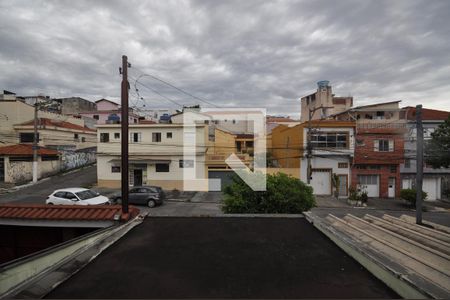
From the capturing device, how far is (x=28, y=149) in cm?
2308

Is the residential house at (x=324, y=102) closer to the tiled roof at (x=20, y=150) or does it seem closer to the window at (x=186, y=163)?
the window at (x=186, y=163)

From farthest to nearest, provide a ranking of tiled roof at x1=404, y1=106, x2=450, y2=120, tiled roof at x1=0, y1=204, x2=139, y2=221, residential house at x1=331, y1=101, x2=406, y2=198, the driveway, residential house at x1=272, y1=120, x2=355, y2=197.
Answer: tiled roof at x1=404, y1=106, x2=450, y2=120 < residential house at x1=331, y1=101, x2=406, y2=198 < residential house at x1=272, y1=120, x2=355, y2=197 < tiled roof at x1=0, y1=204, x2=139, y2=221 < the driveway

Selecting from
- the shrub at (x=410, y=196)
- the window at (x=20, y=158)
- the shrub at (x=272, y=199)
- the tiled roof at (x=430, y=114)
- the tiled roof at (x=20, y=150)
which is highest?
the tiled roof at (x=430, y=114)

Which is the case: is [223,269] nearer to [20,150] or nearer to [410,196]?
[410,196]

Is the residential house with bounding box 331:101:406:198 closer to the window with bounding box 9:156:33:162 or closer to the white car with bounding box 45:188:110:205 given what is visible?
the white car with bounding box 45:188:110:205

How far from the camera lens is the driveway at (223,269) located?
282 centimetres

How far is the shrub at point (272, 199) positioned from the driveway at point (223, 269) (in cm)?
404

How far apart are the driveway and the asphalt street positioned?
1764 centimetres

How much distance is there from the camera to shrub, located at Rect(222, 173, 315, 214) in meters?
9.29

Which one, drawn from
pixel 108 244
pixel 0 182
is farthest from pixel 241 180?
pixel 0 182

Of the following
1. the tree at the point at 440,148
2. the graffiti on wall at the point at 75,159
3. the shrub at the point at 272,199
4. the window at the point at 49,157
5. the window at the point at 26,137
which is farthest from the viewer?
the graffiti on wall at the point at 75,159

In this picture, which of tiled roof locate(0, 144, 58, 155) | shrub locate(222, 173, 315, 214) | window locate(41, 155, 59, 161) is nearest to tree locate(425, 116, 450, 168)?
shrub locate(222, 173, 315, 214)

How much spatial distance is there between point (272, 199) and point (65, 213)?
6973mm

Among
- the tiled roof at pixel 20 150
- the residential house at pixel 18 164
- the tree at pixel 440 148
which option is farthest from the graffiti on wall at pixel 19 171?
the tree at pixel 440 148
